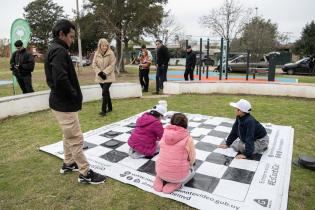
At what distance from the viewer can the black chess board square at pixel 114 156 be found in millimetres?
3588

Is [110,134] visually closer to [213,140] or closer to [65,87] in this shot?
[213,140]

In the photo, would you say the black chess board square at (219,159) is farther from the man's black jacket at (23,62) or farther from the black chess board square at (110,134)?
the man's black jacket at (23,62)

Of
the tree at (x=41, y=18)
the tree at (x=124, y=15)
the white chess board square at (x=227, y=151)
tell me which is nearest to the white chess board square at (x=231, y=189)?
the white chess board square at (x=227, y=151)

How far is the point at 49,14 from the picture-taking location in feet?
138

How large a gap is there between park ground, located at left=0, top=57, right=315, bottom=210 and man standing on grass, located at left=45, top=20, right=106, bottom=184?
306mm

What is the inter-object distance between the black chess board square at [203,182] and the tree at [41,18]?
135 feet

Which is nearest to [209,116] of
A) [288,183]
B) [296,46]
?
[288,183]

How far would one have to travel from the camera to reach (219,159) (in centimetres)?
360

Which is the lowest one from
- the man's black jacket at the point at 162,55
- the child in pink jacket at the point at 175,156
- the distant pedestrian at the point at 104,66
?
the child in pink jacket at the point at 175,156

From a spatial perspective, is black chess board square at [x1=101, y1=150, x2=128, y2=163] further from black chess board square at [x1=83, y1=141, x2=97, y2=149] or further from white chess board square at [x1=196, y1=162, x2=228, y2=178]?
white chess board square at [x1=196, y1=162, x2=228, y2=178]

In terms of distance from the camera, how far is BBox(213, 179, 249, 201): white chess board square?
8.85 ft

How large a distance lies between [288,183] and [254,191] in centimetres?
46

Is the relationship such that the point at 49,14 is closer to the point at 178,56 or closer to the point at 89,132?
the point at 178,56

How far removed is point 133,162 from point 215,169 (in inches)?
41.3
